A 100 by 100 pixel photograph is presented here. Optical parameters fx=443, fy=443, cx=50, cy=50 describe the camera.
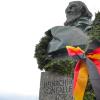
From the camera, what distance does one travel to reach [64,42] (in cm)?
1079

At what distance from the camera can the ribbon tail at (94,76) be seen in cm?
580

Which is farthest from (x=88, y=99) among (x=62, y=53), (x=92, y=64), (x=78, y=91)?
(x=92, y=64)

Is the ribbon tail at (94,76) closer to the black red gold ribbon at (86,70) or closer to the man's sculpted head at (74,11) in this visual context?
the black red gold ribbon at (86,70)

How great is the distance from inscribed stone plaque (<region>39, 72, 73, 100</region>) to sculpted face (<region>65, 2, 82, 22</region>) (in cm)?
188

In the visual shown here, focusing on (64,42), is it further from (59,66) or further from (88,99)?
(88,99)

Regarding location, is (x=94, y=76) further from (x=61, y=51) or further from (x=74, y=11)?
(x=74, y=11)

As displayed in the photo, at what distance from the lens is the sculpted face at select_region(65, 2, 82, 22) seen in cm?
1183

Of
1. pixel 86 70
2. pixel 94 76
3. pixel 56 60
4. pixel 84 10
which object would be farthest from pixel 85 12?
pixel 94 76

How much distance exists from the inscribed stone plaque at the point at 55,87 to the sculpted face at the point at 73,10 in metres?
1.88

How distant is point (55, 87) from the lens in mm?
10352

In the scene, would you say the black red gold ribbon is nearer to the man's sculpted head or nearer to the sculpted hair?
the man's sculpted head

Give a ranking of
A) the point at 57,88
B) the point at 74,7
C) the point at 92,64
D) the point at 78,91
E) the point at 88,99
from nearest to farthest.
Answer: the point at 92,64, the point at 78,91, the point at 88,99, the point at 57,88, the point at 74,7

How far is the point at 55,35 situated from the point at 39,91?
1.47 metres

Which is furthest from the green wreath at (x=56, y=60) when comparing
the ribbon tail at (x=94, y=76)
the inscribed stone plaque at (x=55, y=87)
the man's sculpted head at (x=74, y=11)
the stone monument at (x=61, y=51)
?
the ribbon tail at (x=94, y=76)
